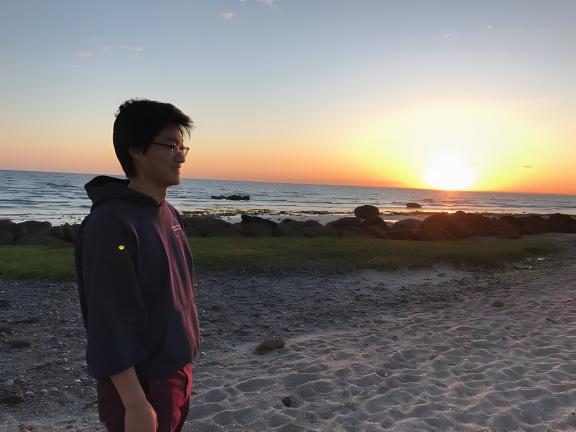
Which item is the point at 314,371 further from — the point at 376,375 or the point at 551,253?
the point at 551,253

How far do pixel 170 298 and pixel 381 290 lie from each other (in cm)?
965

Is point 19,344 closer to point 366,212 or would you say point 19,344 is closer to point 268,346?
point 268,346

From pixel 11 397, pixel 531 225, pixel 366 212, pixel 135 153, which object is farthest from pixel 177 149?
pixel 366 212

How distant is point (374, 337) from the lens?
24.4 feet

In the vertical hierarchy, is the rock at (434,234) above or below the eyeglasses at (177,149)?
below

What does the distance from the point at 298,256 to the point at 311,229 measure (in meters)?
7.85

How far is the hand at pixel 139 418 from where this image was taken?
5.70 ft

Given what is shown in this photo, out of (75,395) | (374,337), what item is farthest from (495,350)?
(75,395)

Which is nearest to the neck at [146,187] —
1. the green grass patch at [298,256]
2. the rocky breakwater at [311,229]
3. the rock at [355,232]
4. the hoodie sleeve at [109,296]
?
the hoodie sleeve at [109,296]

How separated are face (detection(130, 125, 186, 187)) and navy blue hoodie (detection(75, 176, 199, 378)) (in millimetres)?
111

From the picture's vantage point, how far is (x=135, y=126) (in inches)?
78.6

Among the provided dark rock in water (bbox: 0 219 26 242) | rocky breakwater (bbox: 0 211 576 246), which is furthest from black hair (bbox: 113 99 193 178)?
dark rock in water (bbox: 0 219 26 242)

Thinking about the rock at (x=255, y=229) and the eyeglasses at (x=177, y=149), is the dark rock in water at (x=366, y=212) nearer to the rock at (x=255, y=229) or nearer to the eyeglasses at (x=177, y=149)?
the rock at (x=255, y=229)

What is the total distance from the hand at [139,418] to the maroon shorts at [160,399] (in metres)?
0.13
